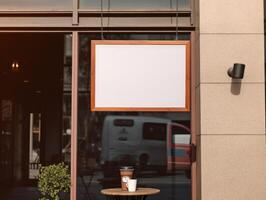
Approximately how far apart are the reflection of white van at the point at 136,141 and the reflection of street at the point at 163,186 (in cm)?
108

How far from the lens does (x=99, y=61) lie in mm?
7059

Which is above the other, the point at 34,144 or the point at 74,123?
the point at 74,123

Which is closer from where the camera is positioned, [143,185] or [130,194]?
[130,194]

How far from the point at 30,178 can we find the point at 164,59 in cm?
1112

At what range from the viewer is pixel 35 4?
286 inches

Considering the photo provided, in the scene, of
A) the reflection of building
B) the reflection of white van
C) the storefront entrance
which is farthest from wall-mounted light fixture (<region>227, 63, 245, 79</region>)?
the reflection of white van

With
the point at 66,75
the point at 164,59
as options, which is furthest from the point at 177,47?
the point at 66,75

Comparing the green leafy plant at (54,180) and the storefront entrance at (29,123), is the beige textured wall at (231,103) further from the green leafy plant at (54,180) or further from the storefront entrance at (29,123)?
the storefront entrance at (29,123)

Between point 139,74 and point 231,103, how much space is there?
128 cm

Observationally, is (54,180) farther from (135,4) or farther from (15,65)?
(15,65)

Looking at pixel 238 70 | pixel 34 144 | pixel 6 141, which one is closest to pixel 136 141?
pixel 34 144

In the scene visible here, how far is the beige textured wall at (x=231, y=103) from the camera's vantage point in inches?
264

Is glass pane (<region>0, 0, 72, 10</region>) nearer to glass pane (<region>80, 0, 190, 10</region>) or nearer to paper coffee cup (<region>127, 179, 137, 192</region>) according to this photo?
glass pane (<region>80, 0, 190, 10</region>)

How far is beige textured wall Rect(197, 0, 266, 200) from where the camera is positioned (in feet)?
22.0
